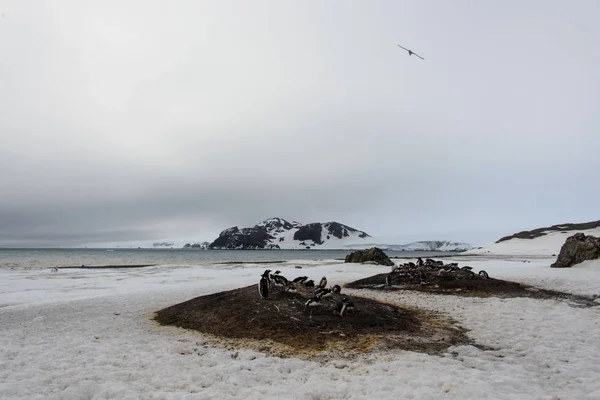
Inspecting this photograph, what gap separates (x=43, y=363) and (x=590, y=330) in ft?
45.2

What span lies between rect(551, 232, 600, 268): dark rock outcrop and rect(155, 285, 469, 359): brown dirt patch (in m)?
20.1

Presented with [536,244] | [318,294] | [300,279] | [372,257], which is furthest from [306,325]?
[536,244]

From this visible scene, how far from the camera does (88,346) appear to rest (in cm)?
952

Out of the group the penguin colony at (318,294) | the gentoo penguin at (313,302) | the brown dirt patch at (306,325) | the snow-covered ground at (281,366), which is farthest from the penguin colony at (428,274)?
the gentoo penguin at (313,302)

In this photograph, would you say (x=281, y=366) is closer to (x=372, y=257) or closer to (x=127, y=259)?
(x=372, y=257)

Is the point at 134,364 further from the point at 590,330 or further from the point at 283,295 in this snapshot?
the point at 590,330

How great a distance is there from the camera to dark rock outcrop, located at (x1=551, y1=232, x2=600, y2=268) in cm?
2645

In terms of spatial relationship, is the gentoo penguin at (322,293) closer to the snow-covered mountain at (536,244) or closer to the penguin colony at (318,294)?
the penguin colony at (318,294)

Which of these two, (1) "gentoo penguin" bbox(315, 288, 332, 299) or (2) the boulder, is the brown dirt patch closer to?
(1) "gentoo penguin" bbox(315, 288, 332, 299)

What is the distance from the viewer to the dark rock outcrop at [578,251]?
26.5 metres

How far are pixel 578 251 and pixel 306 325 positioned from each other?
84.7 feet

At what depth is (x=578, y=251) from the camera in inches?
1079

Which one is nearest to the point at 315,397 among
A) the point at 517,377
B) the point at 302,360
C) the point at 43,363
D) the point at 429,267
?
the point at 302,360

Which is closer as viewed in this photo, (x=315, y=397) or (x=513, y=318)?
(x=315, y=397)
